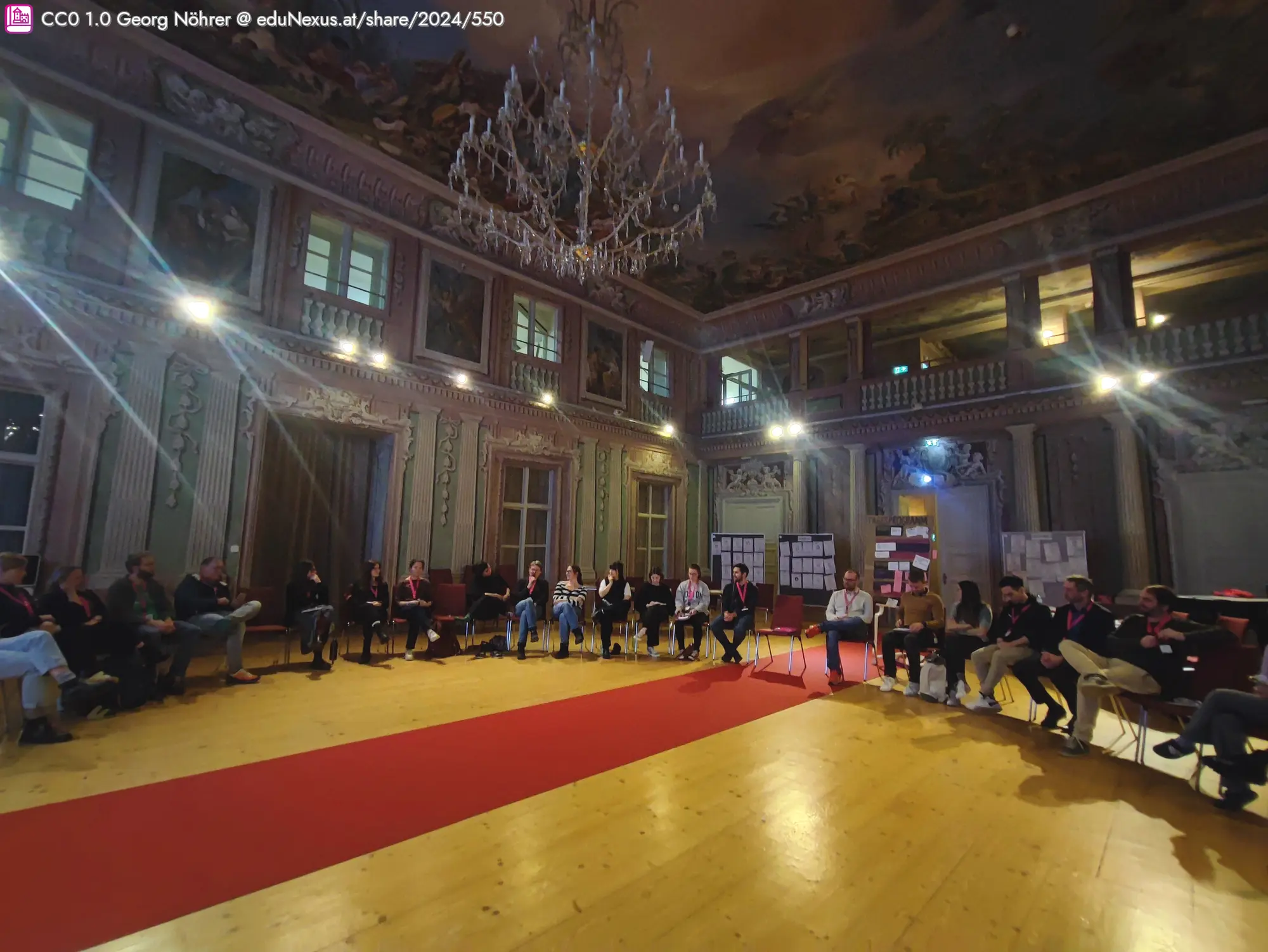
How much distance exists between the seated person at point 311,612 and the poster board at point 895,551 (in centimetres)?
650

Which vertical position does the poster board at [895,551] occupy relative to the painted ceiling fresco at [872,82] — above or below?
below

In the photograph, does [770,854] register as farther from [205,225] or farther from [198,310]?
[205,225]

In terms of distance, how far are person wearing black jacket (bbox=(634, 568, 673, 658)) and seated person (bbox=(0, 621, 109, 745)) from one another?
482 cm

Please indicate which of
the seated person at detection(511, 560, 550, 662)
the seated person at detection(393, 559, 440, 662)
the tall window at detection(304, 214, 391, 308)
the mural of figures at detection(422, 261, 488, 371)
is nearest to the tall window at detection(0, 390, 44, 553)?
the tall window at detection(304, 214, 391, 308)

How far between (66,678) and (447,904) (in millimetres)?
3205

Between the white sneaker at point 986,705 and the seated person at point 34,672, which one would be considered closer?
the seated person at point 34,672

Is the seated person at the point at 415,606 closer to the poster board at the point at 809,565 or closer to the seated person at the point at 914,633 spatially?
the seated person at the point at 914,633

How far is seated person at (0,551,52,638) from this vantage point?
3.61 metres

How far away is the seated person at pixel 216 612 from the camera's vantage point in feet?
15.8

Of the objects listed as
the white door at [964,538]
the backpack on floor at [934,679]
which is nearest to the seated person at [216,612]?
the backpack on floor at [934,679]

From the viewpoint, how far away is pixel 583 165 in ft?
16.3

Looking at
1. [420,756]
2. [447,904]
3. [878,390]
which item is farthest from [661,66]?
[447,904]

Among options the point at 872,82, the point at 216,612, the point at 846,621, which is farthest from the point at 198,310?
the point at 872,82

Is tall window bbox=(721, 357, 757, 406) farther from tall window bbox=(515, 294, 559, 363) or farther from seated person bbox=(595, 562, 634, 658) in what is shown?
seated person bbox=(595, 562, 634, 658)
